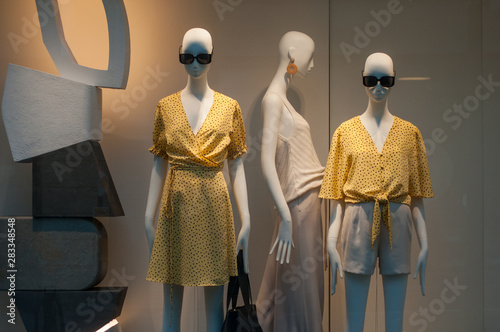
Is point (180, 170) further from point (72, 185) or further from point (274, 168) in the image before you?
point (72, 185)

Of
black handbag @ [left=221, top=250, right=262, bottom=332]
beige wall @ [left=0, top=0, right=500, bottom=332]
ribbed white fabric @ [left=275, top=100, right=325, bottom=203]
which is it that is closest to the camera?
black handbag @ [left=221, top=250, right=262, bottom=332]

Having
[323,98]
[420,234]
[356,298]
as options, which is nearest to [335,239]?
[356,298]

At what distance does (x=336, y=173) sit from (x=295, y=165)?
0.29m

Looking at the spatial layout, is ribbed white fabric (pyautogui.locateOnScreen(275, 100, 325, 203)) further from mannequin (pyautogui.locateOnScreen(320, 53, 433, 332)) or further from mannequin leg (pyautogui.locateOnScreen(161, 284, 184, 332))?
mannequin leg (pyautogui.locateOnScreen(161, 284, 184, 332))

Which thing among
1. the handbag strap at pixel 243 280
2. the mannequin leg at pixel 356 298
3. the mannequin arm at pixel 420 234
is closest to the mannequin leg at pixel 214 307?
the handbag strap at pixel 243 280

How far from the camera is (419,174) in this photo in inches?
119

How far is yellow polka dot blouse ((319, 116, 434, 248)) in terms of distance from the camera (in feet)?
9.46

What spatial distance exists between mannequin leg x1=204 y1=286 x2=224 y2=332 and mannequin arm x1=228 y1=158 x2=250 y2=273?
19 cm

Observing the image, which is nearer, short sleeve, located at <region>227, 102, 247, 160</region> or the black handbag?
the black handbag

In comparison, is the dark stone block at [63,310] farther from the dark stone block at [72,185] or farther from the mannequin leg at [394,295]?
the mannequin leg at [394,295]

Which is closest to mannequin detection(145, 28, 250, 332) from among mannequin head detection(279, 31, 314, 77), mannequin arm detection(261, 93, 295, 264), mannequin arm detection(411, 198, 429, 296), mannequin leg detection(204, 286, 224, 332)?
mannequin leg detection(204, 286, 224, 332)

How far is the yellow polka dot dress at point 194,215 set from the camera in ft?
9.34

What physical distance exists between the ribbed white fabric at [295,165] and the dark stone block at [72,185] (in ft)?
3.40

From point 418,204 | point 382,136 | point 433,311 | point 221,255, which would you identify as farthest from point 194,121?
point 433,311
